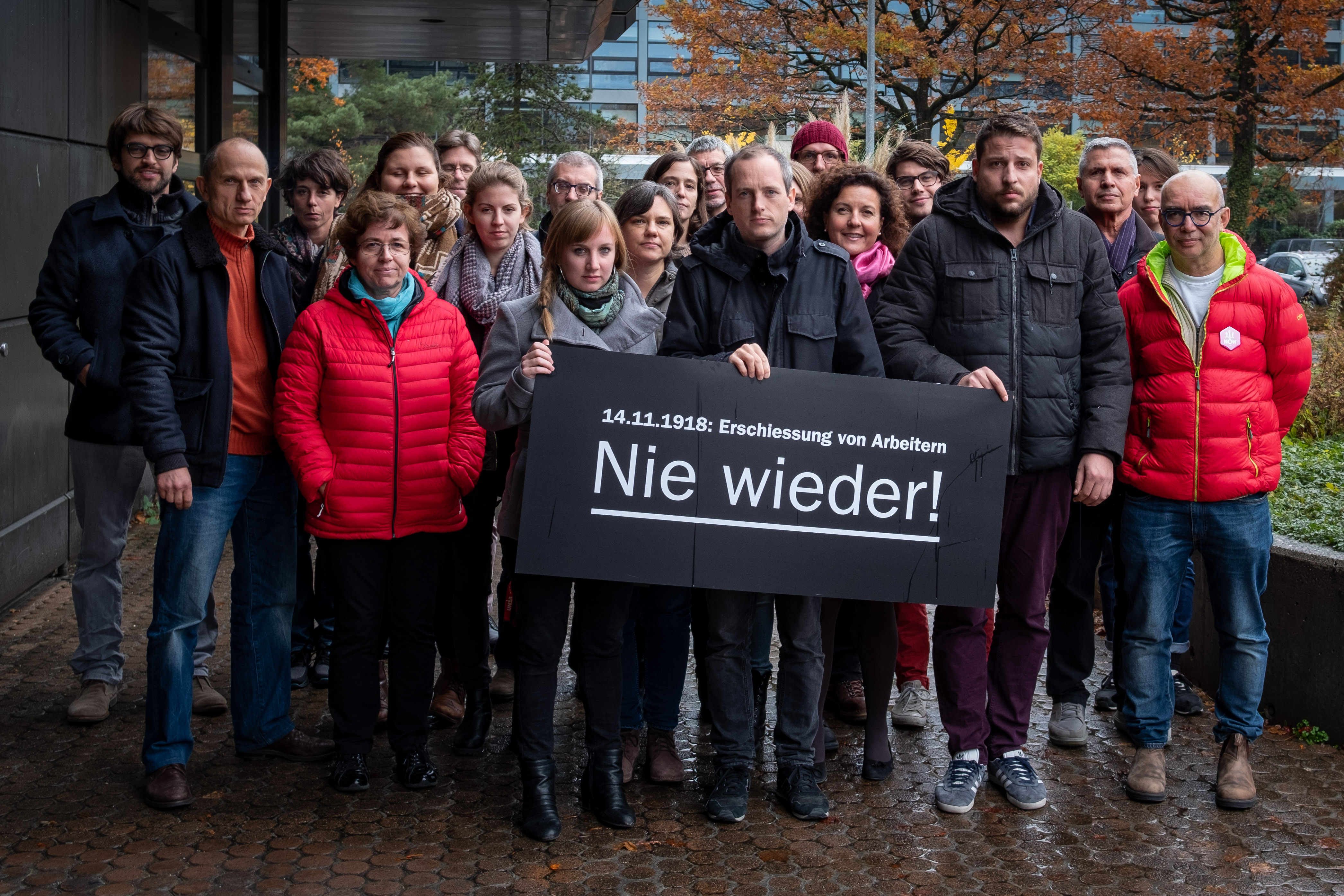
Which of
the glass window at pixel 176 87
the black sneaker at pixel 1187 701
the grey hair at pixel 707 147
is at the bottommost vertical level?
the black sneaker at pixel 1187 701

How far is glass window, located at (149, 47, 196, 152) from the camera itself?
32.3 ft

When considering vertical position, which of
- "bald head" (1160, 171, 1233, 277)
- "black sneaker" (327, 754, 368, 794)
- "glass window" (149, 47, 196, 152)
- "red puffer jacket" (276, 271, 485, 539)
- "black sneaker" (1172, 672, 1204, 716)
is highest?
"glass window" (149, 47, 196, 152)

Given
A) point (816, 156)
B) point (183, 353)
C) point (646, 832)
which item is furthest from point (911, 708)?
point (183, 353)

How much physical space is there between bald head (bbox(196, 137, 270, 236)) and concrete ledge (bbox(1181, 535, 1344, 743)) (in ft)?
13.7

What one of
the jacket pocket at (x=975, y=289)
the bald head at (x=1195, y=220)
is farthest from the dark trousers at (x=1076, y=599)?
the jacket pocket at (x=975, y=289)

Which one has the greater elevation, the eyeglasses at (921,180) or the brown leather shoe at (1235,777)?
the eyeglasses at (921,180)

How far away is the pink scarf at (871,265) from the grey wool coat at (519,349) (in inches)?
45.5

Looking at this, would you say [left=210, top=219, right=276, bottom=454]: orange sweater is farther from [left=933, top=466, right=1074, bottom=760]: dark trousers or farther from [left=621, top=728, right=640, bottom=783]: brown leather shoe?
[left=933, top=466, right=1074, bottom=760]: dark trousers

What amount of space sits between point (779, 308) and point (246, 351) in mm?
1889

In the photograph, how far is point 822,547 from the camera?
14.4ft

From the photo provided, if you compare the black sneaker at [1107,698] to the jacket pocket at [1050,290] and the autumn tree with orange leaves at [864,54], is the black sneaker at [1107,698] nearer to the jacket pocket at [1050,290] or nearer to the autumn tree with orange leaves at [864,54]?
the jacket pocket at [1050,290]

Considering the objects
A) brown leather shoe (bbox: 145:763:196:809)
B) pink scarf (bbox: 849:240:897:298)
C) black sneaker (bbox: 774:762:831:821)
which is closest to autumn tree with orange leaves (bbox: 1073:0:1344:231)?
pink scarf (bbox: 849:240:897:298)

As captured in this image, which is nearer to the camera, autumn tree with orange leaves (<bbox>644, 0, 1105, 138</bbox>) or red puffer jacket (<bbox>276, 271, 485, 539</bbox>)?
red puffer jacket (<bbox>276, 271, 485, 539</bbox>)

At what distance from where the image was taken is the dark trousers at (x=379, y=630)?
15.1 ft
